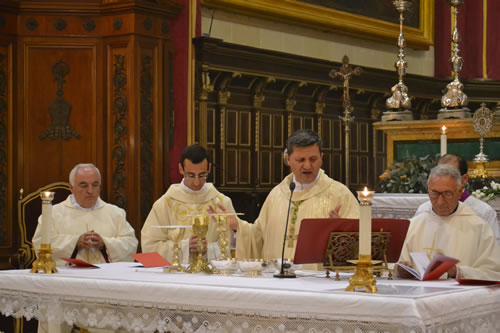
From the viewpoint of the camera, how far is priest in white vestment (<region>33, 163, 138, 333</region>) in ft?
22.8

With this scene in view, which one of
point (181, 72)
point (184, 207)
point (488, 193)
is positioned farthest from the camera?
point (181, 72)

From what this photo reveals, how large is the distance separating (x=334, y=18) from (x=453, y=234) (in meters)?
8.49

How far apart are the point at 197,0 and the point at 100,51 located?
1698 mm

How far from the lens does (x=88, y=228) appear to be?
7.34 meters

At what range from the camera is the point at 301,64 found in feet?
42.2

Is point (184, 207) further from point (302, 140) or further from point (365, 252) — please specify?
point (365, 252)

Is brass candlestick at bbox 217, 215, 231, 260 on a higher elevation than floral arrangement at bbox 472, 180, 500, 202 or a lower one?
lower

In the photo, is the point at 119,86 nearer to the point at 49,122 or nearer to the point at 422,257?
the point at 49,122

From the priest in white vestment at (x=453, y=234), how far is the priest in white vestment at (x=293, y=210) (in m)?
0.56

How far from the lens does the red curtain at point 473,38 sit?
53.2 ft

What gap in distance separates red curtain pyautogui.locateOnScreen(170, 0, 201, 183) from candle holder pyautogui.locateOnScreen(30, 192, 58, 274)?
215 inches

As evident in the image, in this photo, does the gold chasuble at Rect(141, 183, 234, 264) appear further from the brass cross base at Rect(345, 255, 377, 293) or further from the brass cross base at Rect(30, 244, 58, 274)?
the brass cross base at Rect(345, 255, 377, 293)

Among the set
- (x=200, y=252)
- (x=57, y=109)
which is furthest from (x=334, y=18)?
(x=200, y=252)

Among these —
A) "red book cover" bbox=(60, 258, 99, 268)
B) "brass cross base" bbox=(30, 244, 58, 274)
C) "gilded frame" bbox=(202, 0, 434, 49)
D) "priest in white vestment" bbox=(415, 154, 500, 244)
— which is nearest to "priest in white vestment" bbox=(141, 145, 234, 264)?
"red book cover" bbox=(60, 258, 99, 268)
